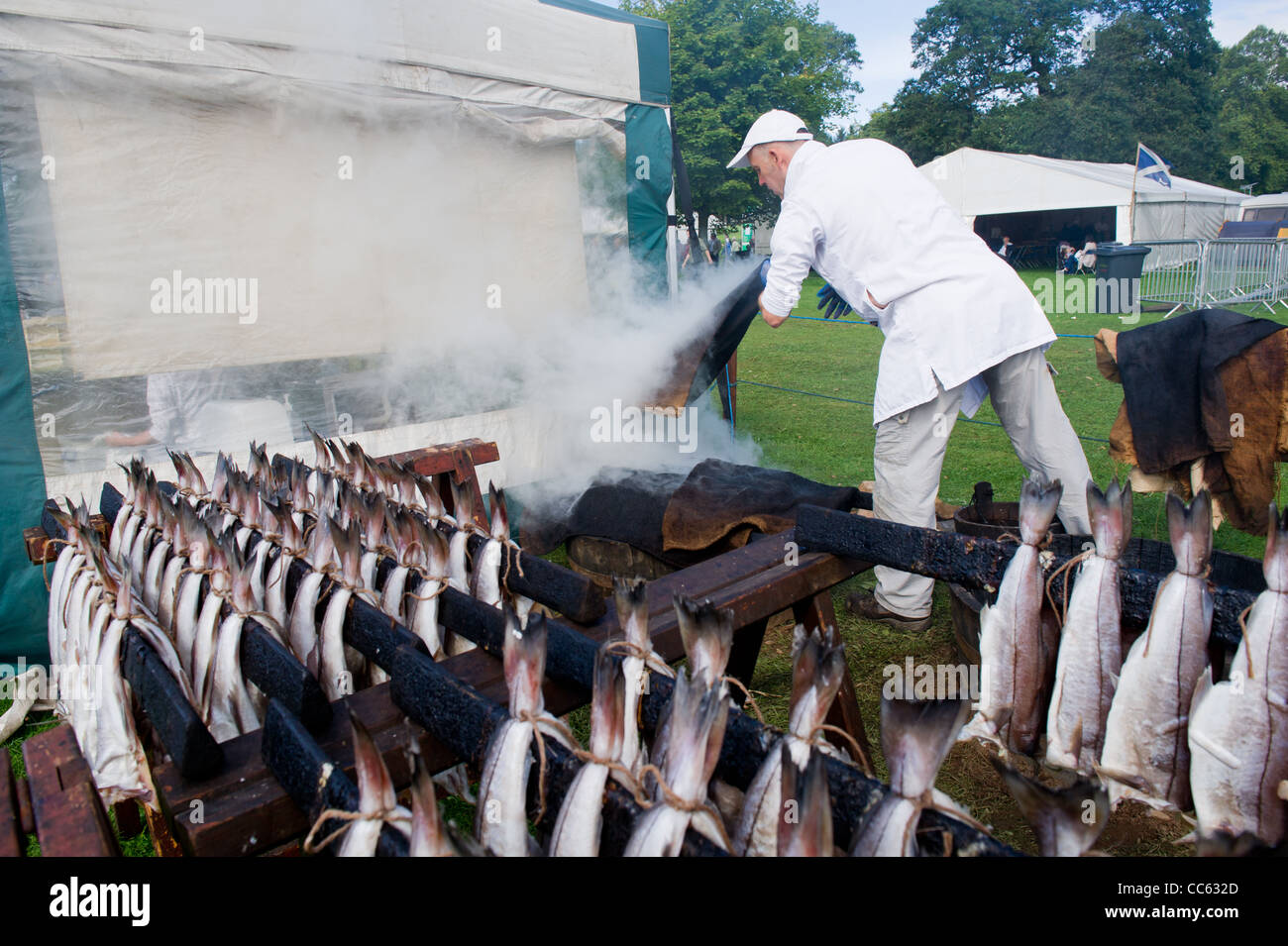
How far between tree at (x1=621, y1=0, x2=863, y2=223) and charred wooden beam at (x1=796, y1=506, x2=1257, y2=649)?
105ft

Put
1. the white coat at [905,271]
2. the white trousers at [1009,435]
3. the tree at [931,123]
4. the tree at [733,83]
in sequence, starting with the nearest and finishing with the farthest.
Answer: the white coat at [905,271] → the white trousers at [1009,435] → the tree at [733,83] → the tree at [931,123]

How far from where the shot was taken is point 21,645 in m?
4.00

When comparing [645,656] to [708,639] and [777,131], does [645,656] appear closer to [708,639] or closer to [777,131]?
[708,639]

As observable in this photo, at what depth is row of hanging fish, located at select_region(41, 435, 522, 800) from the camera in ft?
6.10

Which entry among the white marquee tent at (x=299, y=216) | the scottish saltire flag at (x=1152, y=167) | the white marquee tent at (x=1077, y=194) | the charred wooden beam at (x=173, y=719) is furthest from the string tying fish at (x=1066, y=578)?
the white marquee tent at (x=1077, y=194)

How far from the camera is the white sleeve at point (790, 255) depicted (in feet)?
12.1

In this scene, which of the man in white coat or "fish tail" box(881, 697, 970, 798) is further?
the man in white coat

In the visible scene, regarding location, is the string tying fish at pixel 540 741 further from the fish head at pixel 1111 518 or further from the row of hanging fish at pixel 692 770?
the fish head at pixel 1111 518

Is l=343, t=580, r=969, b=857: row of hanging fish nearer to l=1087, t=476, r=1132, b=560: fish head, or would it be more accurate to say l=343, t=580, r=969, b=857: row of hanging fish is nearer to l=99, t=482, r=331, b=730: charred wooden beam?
l=99, t=482, r=331, b=730: charred wooden beam

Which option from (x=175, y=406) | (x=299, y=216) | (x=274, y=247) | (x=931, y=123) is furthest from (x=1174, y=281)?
(x=931, y=123)

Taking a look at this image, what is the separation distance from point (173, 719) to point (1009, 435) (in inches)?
134

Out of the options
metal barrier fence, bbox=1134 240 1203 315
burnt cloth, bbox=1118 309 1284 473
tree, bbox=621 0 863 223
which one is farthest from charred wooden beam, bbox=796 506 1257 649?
tree, bbox=621 0 863 223

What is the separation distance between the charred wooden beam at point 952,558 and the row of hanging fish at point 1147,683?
0.23 ft
